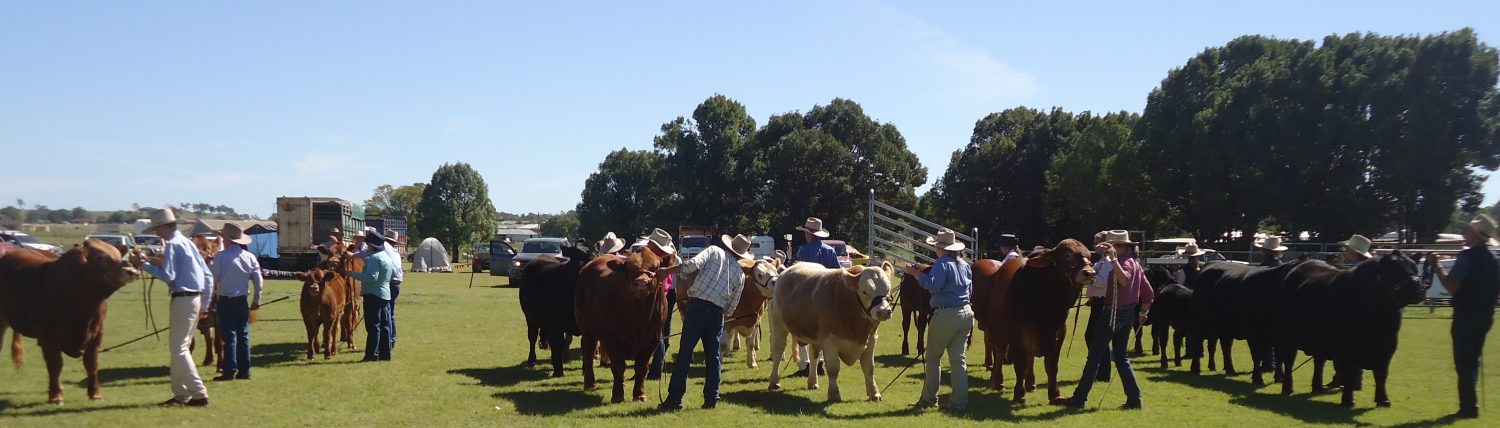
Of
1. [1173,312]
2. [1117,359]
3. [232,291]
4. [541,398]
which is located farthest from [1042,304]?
[232,291]

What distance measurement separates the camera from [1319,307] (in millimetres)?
10398

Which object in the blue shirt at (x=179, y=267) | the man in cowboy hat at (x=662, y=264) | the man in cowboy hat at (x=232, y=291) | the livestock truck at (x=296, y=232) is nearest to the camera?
the blue shirt at (x=179, y=267)

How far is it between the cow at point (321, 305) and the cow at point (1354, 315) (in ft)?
38.2

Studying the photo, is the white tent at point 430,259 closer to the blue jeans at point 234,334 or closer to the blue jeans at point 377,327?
the blue jeans at point 377,327

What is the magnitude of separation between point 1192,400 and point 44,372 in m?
12.7

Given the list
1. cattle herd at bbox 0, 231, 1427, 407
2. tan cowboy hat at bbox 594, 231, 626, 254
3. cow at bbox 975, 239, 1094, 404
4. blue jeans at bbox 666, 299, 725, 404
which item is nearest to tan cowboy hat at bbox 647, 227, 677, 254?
cattle herd at bbox 0, 231, 1427, 407

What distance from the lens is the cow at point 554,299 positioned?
1179cm

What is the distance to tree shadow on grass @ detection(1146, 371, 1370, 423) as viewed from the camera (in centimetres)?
962

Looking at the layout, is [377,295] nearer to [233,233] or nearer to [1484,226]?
[233,233]

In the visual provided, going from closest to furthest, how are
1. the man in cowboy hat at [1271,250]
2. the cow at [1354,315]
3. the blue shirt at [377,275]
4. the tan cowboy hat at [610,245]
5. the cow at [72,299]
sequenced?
the cow at [72,299] → the cow at [1354,315] → the tan cowboy hat at [610,245] → the blue shirt at [377,275] → the man in cowboy hat at [1271,250]

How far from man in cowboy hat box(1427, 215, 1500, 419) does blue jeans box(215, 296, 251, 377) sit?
11.9 m

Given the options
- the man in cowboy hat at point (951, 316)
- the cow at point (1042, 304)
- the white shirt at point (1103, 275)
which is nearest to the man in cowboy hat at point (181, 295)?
the man in cowboy hat at point (951, 316)

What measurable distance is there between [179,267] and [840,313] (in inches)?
246

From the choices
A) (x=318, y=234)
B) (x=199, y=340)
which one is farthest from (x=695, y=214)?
(x=199, y=340)
